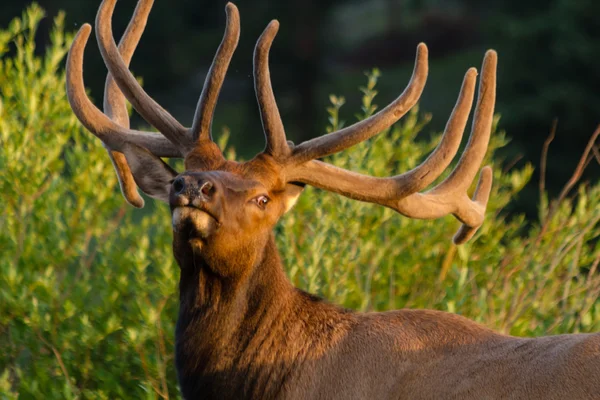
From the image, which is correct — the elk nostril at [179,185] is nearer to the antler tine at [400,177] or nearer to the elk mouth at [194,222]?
the elk mouth at [194,222]

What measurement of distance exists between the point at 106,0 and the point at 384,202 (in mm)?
1711

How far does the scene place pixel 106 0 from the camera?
5523 millimetres

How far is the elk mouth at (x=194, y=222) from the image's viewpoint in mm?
4672

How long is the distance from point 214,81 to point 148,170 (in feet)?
1.96

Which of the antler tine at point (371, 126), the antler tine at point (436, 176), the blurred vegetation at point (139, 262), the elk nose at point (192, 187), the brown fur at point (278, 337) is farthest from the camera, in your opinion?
the blurred vegetation at point (139, 262)

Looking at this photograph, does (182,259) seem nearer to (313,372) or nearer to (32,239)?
(313,372)

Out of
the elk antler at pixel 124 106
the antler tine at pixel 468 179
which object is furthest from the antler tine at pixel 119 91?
the antler tine at pixel 468 179

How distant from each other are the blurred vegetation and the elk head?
86 cm

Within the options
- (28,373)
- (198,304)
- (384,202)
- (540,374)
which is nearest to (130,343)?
(28,373)

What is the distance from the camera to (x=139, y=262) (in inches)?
239

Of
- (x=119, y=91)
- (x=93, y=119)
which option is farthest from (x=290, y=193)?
(x=119, y=91)

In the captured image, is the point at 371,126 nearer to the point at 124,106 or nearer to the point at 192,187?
the point at 192,187

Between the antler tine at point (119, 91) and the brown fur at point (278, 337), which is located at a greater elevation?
the antler tine at point (119, 91)

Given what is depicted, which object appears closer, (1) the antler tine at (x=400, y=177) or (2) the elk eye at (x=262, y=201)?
(2) the elk eye at (x=262, y=201)
